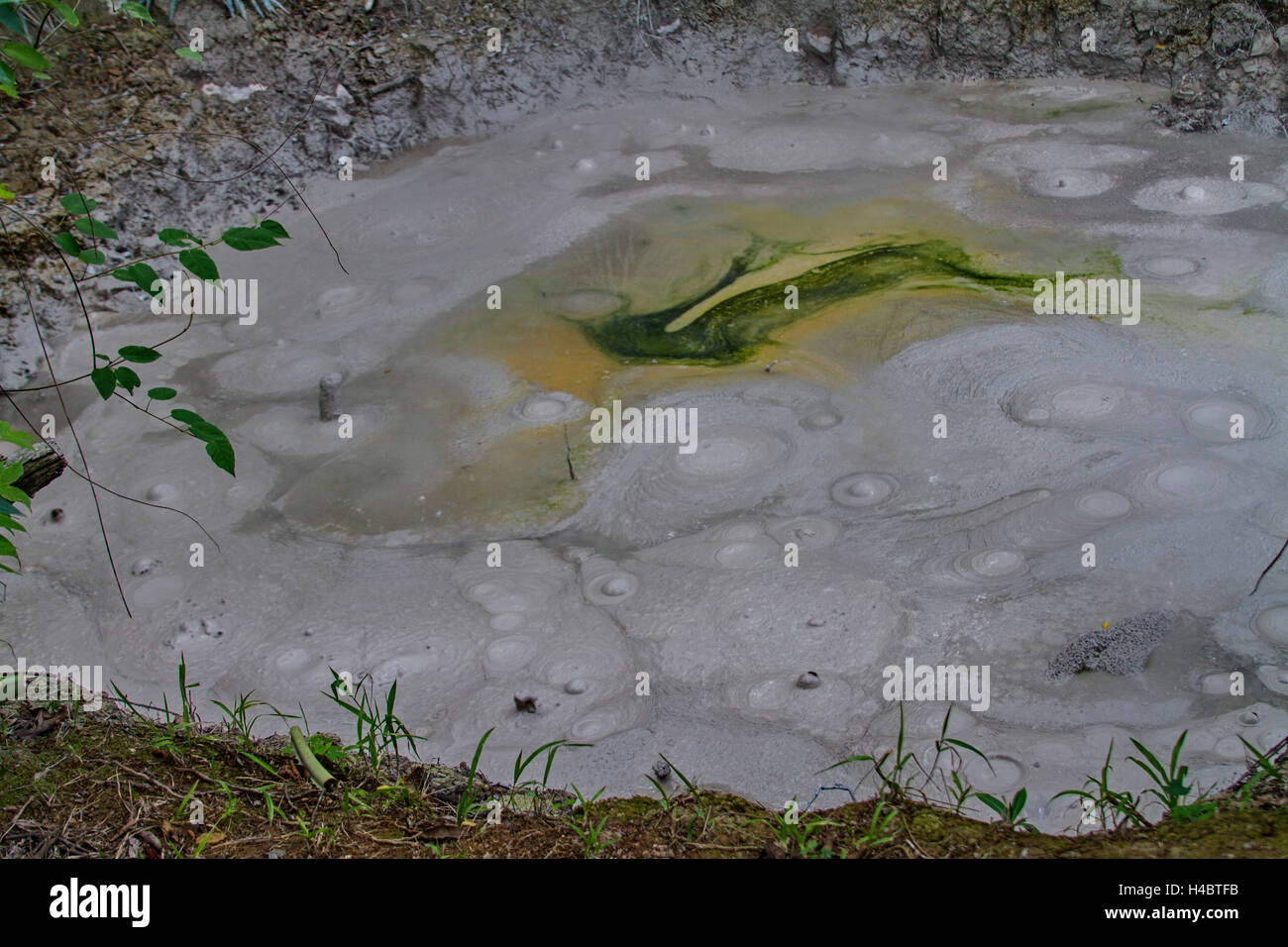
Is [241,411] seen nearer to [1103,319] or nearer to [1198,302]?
[1103,319]

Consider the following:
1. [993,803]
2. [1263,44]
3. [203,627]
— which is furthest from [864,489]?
[1263,44]

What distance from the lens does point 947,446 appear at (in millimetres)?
3705

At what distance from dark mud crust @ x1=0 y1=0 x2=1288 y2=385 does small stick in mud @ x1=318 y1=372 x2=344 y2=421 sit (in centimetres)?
132

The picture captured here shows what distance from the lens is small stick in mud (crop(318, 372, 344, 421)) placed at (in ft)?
13.2

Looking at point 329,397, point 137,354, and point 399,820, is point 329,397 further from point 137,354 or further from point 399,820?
point 399,820

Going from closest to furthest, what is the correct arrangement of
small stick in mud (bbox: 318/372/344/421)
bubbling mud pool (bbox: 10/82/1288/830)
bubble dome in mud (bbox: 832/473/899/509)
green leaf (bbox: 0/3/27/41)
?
bubbling mud pool (bbox: 10/82/1288/830)
bubble dome in mud (bbox: 832/473/899/509)
green leaf (bbox: 0/3/27/41)
small stick in mud (bbox: 318/372/344/421)

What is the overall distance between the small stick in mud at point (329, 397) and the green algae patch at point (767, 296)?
99cm

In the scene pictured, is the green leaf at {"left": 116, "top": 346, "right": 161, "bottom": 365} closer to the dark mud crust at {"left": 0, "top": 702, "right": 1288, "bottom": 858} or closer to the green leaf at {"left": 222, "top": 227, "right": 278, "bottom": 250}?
the green leaf at {"left": 222, "top": 227, "right": 278, "bottom": 250}

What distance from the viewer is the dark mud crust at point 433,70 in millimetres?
4949

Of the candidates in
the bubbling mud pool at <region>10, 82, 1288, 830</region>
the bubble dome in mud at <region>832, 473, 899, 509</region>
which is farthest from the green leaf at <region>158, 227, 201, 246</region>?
the bubble dome in mud at <region>832, 473, 899, 509</region>

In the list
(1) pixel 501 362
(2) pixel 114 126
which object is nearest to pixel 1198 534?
(1) pixel 501 362

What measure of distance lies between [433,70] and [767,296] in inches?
94.4

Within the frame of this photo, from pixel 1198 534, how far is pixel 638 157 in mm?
3341

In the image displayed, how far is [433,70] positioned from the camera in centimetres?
582
